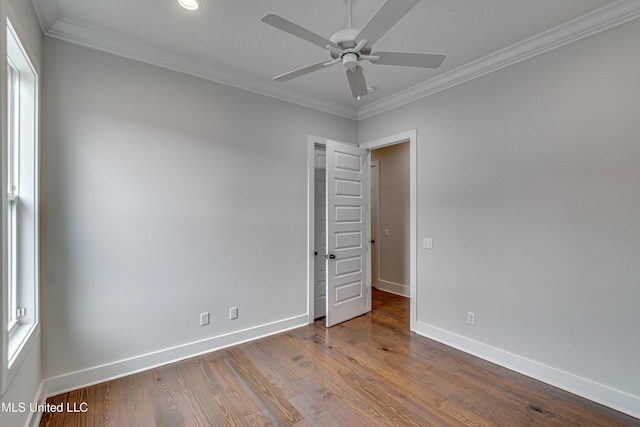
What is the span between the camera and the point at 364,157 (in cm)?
383

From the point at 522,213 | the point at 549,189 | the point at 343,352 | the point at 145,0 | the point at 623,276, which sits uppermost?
the point at 145,0

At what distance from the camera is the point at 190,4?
1.88 m

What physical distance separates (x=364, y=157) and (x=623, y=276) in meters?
2.72

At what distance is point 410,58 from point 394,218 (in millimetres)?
3445

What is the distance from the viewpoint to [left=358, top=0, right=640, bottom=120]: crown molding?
6.26ft

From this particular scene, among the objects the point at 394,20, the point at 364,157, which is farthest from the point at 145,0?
the point at 364,157

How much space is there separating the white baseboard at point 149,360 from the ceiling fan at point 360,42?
8.33 ft

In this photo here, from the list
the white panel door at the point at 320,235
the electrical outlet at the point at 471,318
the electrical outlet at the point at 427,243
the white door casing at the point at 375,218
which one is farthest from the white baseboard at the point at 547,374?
the white door casing at the point at 375,218

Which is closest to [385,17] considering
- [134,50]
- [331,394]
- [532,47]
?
[532,47]

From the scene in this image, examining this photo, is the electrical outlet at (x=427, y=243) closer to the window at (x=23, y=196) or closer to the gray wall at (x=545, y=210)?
the gray wall at (x=545, y=210)

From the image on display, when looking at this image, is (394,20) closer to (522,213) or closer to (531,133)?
(531,133)

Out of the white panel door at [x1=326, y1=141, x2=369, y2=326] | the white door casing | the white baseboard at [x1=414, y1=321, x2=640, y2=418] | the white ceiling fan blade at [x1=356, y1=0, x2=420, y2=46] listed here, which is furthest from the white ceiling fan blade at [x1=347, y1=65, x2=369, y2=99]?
the white door casing

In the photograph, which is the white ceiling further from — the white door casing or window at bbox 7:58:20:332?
the white door casing

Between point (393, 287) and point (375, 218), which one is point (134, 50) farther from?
point (393, 287)
